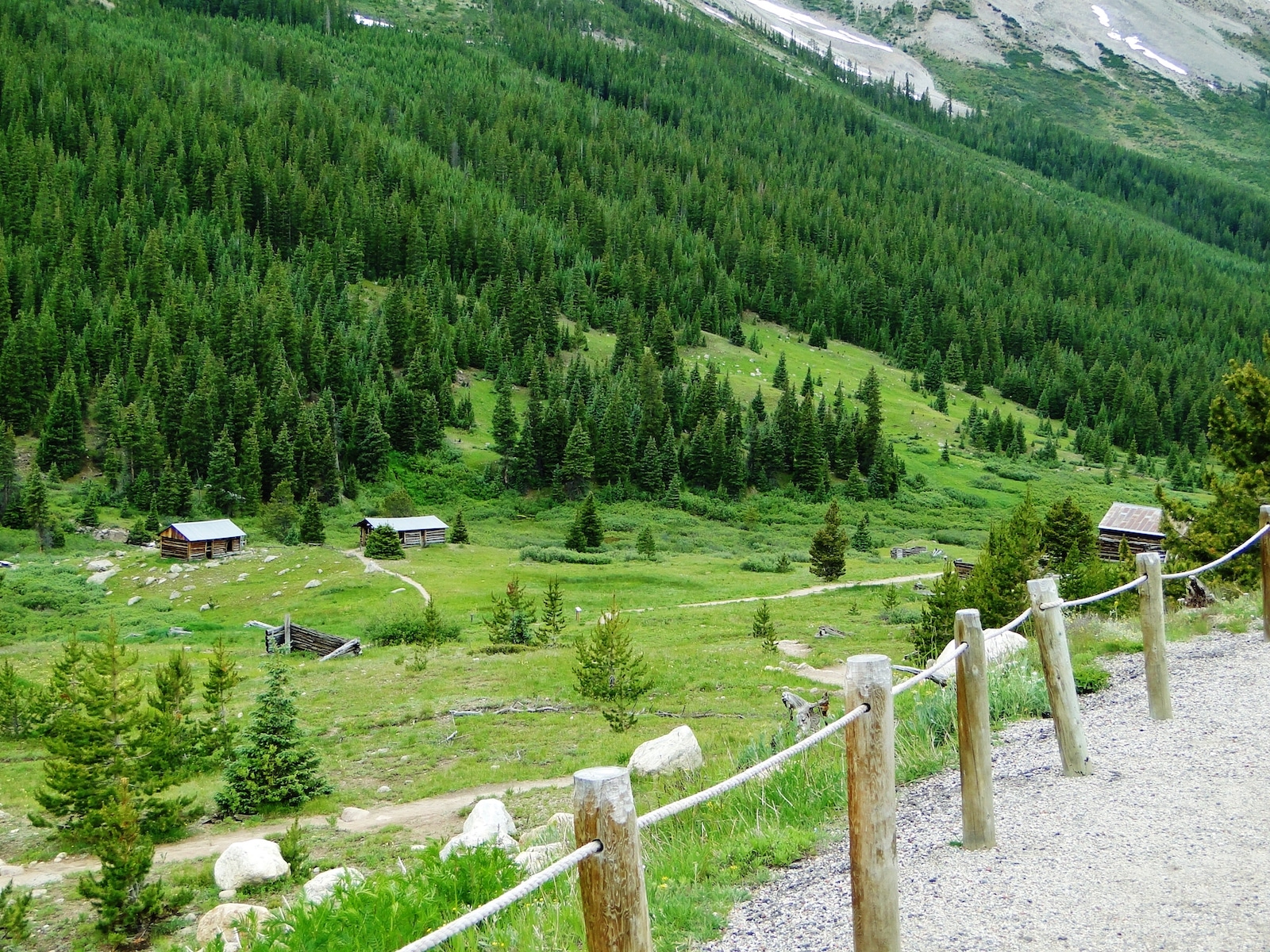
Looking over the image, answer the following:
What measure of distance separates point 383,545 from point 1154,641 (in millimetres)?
61175

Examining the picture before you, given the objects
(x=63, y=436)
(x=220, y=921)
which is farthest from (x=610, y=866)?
(x=63, y=436)

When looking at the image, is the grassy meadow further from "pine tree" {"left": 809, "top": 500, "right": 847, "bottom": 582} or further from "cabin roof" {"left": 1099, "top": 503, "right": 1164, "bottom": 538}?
"cabin roof" {"left": 1099, "top": 503, "right": 1164, "bottom": 538}

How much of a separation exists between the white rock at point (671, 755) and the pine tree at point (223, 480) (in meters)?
76.7

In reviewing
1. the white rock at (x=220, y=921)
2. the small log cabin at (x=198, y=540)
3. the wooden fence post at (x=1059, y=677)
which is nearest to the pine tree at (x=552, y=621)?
the white rock at (x=220, y=921)

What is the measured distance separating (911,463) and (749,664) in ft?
289

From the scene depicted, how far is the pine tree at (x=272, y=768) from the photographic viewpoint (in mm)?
20875

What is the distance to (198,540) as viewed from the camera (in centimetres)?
6662

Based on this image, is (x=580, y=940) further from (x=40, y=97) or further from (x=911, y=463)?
(x=40, y=97)

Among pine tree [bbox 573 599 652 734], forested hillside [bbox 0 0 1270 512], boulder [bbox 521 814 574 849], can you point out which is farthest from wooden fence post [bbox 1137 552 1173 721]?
forested hillside [bbox 0 0 1270 512]

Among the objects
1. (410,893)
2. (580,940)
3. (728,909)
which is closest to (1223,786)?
(728,909)

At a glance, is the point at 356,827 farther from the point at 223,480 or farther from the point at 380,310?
the point at 380,310

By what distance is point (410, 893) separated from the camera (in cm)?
714

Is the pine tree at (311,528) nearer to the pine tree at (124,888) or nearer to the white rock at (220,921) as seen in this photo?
the pine tree at (124,888)

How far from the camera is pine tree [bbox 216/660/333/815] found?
2088cm
